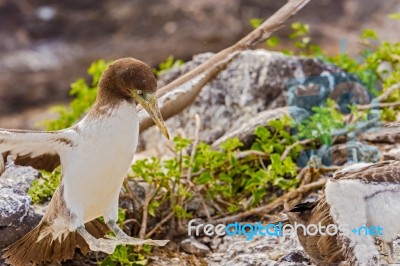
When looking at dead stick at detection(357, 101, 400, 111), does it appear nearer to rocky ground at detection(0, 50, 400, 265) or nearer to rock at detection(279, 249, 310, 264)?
rocky ground at detection(0, 50, 400, 265)

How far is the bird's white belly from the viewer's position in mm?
2512

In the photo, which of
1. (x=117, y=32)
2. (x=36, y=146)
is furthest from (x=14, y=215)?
(x=117, y=32)

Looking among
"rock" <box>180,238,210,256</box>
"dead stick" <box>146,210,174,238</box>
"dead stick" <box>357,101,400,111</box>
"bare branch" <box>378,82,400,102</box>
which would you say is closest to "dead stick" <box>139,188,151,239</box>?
"dead stick" <box>146,210,174,238</box>

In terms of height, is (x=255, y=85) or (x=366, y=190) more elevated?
(x=255, y=85)

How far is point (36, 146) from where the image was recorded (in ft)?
8.36

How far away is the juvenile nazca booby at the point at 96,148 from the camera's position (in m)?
2.49

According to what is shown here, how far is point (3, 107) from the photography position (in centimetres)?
705

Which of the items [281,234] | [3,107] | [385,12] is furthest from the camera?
[385,12]

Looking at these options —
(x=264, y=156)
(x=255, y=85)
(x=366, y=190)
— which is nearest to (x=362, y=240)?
(x=366, y=190)

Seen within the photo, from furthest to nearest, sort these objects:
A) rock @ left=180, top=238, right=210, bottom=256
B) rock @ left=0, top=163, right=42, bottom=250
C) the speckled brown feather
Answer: rock @ left=180, top=238, right=210, bottom=256 < rock @ left=0, top=163, right=42, bottom=250 < the speckled brown feather

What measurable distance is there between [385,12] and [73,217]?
574 cm

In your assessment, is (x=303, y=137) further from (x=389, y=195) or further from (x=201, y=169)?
(x=389, y=195)

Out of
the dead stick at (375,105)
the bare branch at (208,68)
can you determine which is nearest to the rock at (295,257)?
the bare branch at (208,68)

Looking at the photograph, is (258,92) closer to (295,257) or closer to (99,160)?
(295,257)
